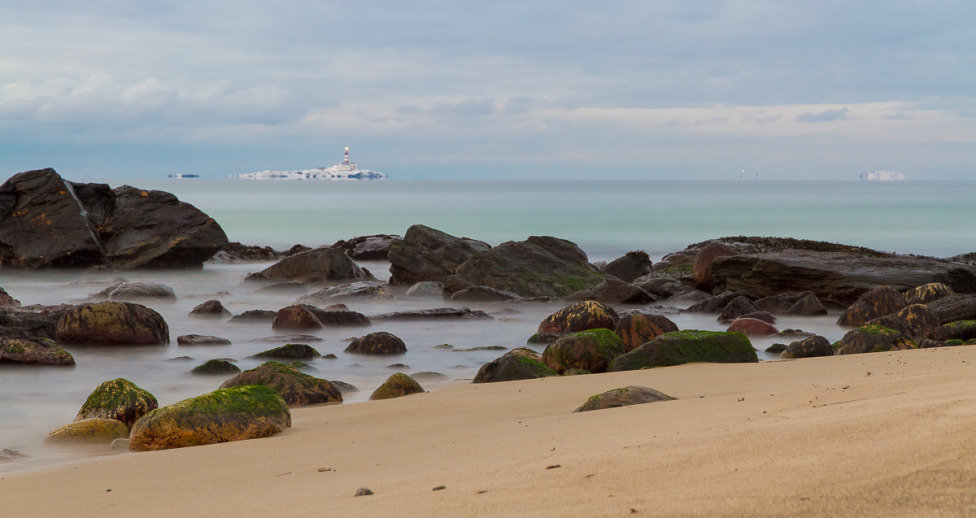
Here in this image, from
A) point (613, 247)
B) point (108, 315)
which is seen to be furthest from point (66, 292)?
point (613, 247)

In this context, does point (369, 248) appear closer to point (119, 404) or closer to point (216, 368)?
point (216, 368)

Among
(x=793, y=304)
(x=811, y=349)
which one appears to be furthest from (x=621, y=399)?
(x=793, y=304)

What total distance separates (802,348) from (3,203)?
60.3ft

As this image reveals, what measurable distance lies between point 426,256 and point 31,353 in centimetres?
974

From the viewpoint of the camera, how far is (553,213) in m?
63.4

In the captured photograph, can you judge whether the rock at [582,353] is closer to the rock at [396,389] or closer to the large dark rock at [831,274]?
the rock at [396,389]

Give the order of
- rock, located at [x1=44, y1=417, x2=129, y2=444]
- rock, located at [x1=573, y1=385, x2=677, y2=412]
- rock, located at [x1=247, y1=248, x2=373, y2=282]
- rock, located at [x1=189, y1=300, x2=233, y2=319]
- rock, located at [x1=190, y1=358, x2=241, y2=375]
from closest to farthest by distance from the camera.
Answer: rock, located at [x1=573, y1=385, x2=677, y2=412] → rock, located at [x1=44, y1=417, x2=129, y2=444] → rock, located at [x1=190, y1=358, x2=241, y2=375] → rock, located at [x1=189, y1=300, x2=233, y2=319] → rock, located at [x1=247, y1=248, x2=373, y2=282]

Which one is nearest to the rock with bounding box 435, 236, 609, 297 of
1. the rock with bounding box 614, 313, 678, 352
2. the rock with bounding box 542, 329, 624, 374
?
the rock with bounding box 614, 313, 678, 352

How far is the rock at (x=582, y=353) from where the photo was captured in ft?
24.4

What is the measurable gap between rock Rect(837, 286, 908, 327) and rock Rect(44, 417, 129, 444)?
29.3ft

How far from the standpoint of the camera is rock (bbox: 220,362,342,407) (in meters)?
6.29

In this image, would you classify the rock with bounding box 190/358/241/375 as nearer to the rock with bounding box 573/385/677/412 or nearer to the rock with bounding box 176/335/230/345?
the rock with bounding box 176/335/230/345

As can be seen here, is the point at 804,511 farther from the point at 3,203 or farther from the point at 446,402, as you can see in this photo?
the point at 3,203

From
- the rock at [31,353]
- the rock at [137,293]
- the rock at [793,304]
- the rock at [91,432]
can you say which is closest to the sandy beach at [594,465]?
the rock at [91,432]
